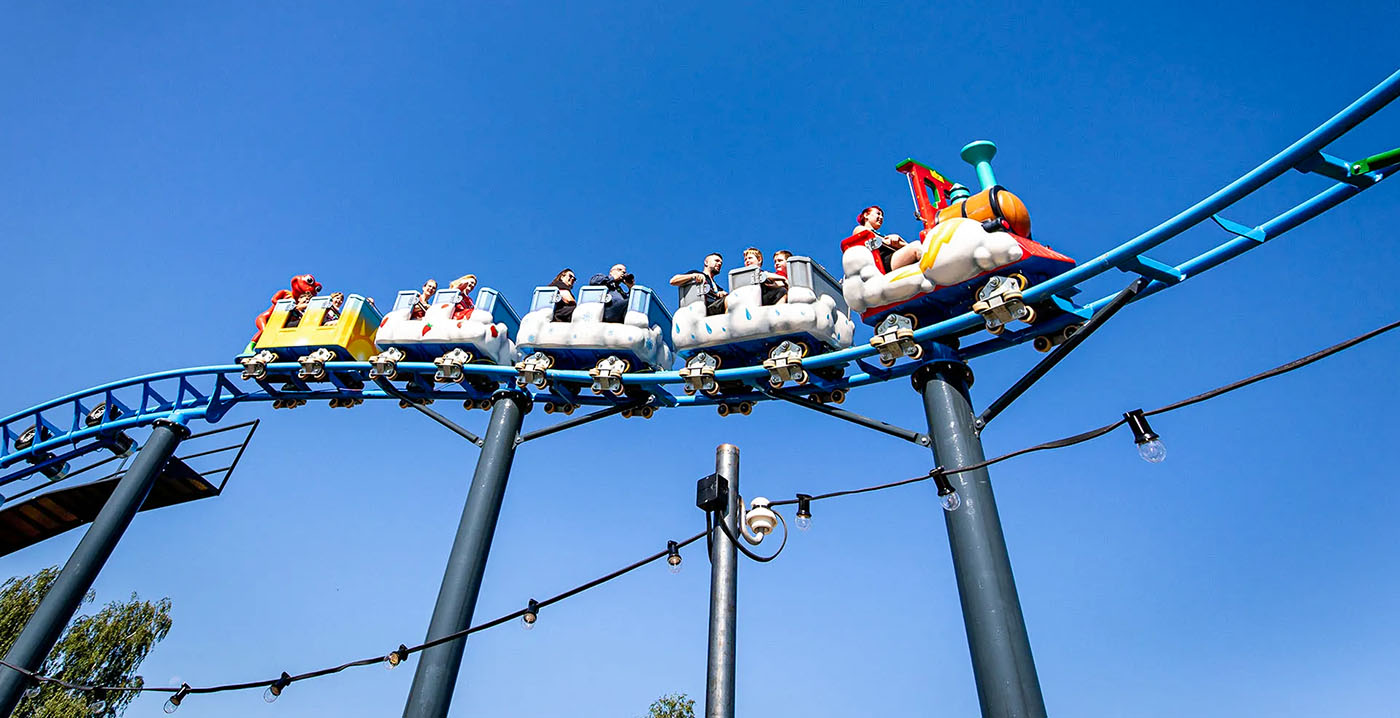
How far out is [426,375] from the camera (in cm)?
891

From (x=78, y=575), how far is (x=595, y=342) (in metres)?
5.79

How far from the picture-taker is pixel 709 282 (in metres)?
7.62

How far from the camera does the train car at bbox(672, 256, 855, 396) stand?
22.7 ft

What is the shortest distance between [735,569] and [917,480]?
4.45 ft

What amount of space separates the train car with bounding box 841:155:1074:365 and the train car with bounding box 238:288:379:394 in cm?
581

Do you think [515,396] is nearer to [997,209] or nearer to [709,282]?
[709,282]

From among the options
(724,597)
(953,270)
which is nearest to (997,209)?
(953,270)

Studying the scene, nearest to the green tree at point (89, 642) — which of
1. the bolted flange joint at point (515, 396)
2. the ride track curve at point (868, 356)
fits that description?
the ride track curve at point (868, 356)

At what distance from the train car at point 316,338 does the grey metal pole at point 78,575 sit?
5.18 feet

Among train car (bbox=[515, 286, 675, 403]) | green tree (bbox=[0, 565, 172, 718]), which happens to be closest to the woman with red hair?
train car (bbox=[515, 286, 675, 403])

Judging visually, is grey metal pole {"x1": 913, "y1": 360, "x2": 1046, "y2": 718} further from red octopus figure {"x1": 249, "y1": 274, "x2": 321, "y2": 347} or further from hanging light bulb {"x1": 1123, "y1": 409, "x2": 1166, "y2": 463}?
red octopus figure {"x1": 249, "y1": 274, "x2": 321, "y2": 347}

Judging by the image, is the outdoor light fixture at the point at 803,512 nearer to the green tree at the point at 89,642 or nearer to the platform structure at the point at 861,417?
the platform structure at the point at 861,417

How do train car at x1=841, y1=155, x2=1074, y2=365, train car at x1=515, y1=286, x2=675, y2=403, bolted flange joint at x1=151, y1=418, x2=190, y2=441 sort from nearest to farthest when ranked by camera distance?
train car at x1=841, y1=155, x2=1074, y2=365, train car at x1=515, y1=286, x2=675, y2=403, bolted flange joint at x1=151, y1=418, x2=190, y2=441

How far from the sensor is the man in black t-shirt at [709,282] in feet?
24.1
